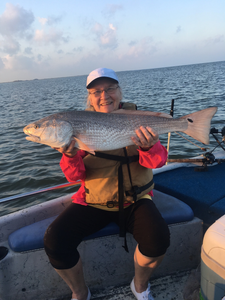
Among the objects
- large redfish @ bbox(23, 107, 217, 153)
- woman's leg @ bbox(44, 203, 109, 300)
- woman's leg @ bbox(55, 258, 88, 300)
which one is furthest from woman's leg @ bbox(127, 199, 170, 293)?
large redfish @ bbox(23, 107, 217, 153)

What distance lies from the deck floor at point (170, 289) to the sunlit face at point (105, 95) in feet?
7.97

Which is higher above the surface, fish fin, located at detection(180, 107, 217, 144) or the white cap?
the white cap

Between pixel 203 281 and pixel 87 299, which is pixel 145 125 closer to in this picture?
pixel 203 281

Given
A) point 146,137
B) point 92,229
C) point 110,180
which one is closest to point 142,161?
point 146,137

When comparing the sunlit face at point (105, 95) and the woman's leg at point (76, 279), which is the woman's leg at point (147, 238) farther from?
the sunlit face at point (105, 95)

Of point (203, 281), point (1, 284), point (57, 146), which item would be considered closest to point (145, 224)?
point (203, 281)

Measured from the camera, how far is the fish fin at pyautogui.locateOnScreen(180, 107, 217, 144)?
8.38 feet

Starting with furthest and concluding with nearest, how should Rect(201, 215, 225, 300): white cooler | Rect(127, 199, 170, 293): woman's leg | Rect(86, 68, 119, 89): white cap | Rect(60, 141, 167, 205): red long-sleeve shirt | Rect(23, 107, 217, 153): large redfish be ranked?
Rect(86, 68, 119, 89): white cap < Rect(60, 141, 167, 205): red long-sleeve shirt < Rect(23, 107, 217, 153): large redfish < Rect(127, 199, 170, 293): woman's leg < Rect(201, 215, 225, 300): white cooler

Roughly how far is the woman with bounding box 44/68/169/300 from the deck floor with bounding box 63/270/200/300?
0.79 ft

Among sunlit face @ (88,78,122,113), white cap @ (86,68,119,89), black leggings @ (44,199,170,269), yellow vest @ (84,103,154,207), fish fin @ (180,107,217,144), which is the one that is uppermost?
white cap @ (86,68,119,89)

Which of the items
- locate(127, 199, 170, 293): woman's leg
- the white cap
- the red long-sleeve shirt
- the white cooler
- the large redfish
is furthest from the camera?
the white cap

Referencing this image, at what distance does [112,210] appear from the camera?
2.72m

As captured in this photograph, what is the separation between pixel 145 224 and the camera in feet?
7.87

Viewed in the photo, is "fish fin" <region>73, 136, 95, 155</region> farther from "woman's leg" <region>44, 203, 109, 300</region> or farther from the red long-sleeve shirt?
"woman's leg" <region>44, 203, 109, 300</region>
